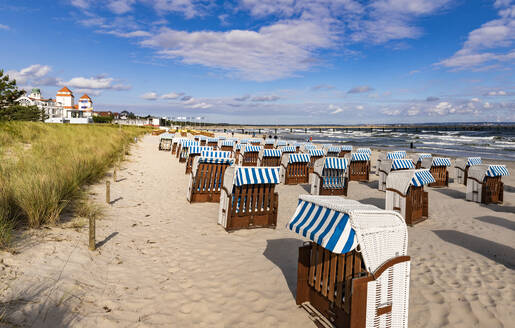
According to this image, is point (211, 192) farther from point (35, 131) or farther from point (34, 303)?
point (35, 131)

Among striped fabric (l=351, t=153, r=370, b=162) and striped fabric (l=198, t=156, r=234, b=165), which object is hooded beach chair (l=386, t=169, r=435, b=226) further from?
striped fabric (l=351, t=153, r=370, b=162)

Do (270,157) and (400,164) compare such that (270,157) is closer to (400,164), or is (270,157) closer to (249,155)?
(249,155)

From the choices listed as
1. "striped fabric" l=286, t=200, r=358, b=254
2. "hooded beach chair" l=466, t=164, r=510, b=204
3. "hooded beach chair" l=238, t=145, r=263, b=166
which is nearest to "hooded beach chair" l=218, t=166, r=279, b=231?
"striped fabric" l=286, t=200, r=358, b=254

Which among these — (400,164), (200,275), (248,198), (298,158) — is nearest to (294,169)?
(298,158)

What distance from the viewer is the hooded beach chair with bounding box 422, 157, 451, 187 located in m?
13.6

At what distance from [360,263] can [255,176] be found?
3716mm

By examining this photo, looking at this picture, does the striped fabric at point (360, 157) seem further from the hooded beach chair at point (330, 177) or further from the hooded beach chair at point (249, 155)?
the hooded beach chair at point (249, 155)

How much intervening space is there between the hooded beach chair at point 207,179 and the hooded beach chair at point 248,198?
7.21ft

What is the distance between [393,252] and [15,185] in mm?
6440

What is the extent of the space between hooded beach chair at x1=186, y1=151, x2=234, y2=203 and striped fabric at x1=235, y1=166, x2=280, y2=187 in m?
2.64

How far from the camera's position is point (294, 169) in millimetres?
13453

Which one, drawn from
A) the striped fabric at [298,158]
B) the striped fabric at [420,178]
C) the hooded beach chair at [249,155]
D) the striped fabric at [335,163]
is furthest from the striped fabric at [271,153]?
the striped fabric at [420,178]

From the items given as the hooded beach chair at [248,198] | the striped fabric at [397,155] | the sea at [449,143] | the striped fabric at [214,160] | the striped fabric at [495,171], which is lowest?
the hooded beach chair at [248,198]

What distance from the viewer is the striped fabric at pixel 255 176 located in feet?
21.5
